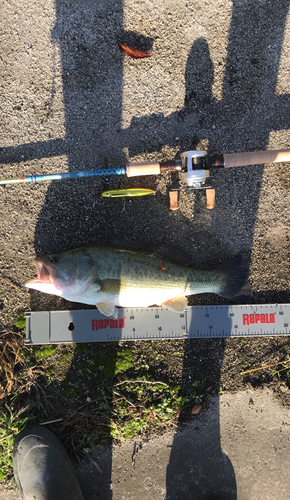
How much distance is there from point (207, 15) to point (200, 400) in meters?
4.61

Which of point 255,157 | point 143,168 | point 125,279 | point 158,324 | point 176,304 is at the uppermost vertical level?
point 255,157

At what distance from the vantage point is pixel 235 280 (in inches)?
133

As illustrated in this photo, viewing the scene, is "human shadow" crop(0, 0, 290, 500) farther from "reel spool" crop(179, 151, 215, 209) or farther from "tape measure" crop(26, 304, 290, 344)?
"reel spool" crop(179, 151, 215, 209)

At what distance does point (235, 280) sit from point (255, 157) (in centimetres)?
138

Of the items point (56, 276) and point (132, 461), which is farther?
point (132, 461)

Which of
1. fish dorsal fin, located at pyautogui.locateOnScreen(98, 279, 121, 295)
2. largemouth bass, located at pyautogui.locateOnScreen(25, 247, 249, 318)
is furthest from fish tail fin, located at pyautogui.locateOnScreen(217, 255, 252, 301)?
fish dorsal fin, located at pyautogui.locateOnScreen(98, 279, 121, 295)

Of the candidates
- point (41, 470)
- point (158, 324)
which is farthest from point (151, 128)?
point (41, 470)

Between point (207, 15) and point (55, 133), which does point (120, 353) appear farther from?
point (207, 15)

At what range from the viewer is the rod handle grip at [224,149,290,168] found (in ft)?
10.6

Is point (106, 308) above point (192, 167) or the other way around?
the other way around

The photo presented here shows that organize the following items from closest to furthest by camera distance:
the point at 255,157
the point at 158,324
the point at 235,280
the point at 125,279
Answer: the point at 125,279 → the point at 255,157 → the point at 235,280 → the point at 158,324

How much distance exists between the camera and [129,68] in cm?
357

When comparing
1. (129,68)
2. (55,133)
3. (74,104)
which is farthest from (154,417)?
(129,68)

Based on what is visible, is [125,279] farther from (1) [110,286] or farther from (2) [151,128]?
(2) [151,128]
